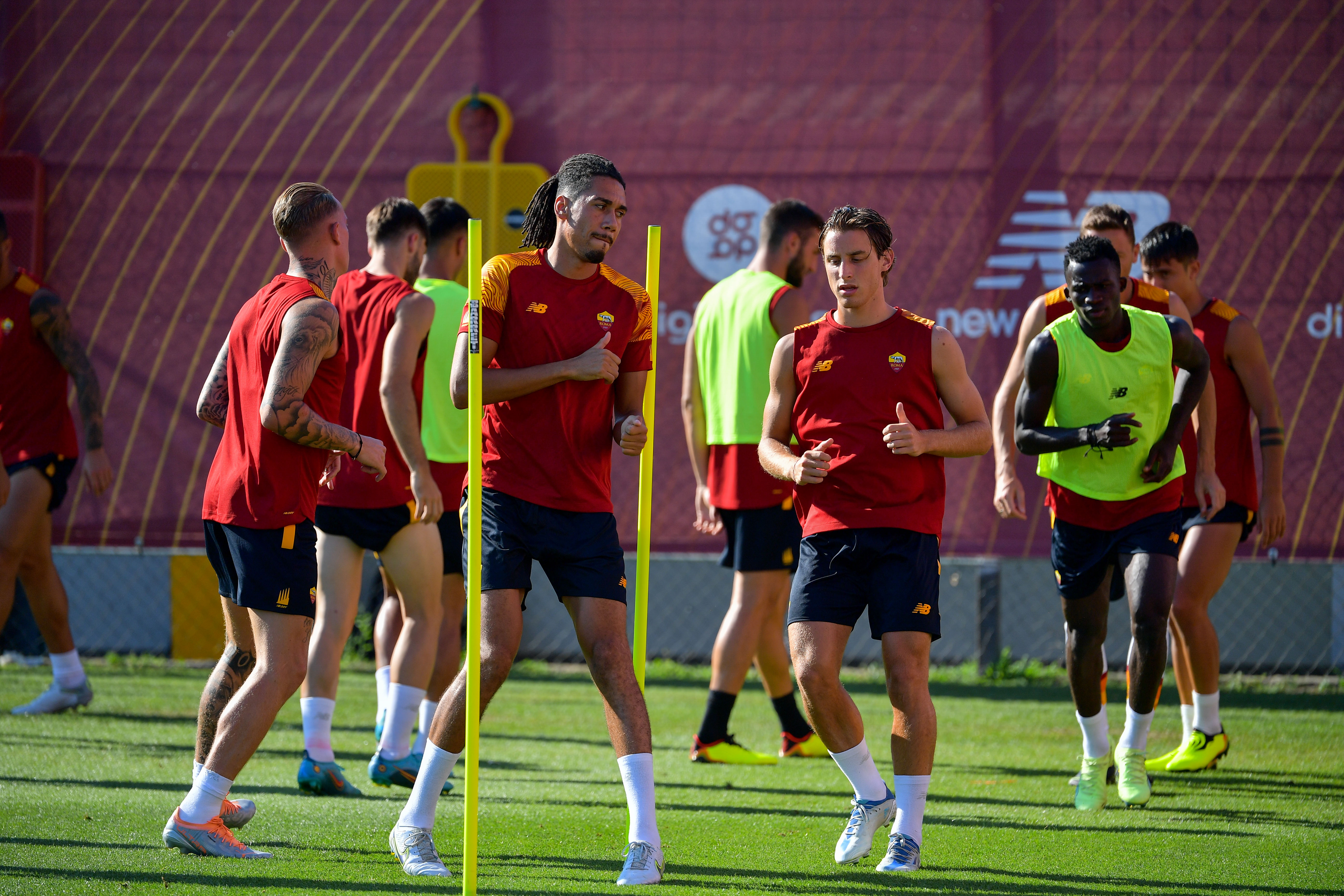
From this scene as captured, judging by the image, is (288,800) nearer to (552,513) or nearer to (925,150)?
(552,513)

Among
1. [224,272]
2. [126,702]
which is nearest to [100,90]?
[224,272]

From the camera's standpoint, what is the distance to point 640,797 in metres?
3.98

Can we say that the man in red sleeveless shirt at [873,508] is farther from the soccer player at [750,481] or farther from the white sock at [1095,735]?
the soccer player at [750,481]

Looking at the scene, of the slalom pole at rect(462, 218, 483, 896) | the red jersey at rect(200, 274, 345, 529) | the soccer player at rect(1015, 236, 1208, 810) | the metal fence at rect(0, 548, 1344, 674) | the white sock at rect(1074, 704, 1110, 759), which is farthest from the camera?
the metal fence at rect(0, 548, 1344, 674)

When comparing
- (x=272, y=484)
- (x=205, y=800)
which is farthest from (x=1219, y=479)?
(x=205, y=800)

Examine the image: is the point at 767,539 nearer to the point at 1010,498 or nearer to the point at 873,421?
the point at 1010,498

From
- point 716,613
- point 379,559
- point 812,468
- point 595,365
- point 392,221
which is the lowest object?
point 716,613

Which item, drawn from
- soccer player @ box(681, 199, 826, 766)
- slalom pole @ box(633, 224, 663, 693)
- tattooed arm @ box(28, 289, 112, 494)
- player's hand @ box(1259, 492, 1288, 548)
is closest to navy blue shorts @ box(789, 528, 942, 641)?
slalom pole @ box(633, 224, 663, 693)

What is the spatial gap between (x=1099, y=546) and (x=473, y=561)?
9.17 ft

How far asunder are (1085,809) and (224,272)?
7018mm

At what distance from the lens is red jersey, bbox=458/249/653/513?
4.15 m

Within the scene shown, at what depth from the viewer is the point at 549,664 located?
973 centimetres

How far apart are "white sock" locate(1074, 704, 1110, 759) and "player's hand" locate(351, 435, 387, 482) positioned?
112 inches

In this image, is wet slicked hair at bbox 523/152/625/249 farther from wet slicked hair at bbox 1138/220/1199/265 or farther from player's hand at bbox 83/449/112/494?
player's hand at bbox 83/449/112/494
